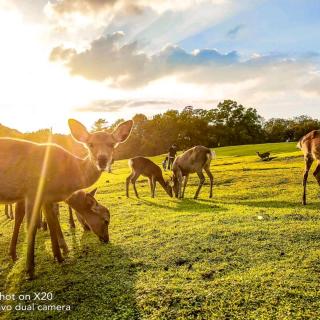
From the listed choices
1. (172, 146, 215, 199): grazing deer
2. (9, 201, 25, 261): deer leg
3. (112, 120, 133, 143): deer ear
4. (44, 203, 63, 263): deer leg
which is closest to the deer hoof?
(44, 203, 63, 263): deer leg

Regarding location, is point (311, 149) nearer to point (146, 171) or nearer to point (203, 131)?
point (146, 171)

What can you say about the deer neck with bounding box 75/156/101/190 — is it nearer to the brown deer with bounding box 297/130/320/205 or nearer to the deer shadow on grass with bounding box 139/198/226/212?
the deer shadow on grass with bounding box 139/198/226/212

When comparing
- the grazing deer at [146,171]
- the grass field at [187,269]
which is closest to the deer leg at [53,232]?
the grass field at [187,269]

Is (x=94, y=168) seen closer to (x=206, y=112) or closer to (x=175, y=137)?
(x=175, y=137)

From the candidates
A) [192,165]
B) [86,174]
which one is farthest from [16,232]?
[192,165]

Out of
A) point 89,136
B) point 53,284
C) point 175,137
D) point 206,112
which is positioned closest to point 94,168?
point 89,136

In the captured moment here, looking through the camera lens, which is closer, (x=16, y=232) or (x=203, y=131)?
(x=16, y=232)

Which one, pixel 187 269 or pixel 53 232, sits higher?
pixel 53 232

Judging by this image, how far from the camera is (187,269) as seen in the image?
305 inches

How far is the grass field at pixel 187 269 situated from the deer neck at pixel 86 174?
180 cm

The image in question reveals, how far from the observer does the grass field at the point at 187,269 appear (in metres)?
6.04

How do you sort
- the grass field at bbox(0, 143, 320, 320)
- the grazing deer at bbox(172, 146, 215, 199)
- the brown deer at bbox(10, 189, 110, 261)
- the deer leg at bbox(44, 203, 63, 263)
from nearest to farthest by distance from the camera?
the grass field at bbox(0, 143, 320, 320) → the deer leg at bbox(44, 203, 63, 263) → the brown deer at bbox(10, 189, 110, 261) → the grazing deer at bbox(172, 146, 215, 199)

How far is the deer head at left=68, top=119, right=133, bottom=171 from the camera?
8984 millimetres

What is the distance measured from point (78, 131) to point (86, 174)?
1163 mm
